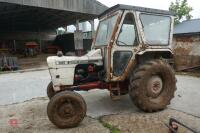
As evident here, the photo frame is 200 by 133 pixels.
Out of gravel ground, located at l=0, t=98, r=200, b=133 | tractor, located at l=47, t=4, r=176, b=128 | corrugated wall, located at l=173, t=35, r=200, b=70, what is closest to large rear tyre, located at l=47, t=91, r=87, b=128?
gravel ground, located at l=0, t=98, r=200, b=133

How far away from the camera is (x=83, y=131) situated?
13.3ft

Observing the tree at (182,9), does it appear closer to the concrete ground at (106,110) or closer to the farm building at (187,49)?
the farm building at (187,49)

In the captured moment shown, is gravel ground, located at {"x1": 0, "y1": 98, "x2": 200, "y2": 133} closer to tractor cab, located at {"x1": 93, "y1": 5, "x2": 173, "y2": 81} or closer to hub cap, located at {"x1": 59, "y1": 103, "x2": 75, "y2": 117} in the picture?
hub cap, located at {"x1": 59, "y1": 103, "x2": 75, "y2": 117}

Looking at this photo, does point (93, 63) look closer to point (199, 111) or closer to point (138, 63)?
point (138, 63)

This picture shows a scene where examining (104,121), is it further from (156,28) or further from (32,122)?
(156,28)

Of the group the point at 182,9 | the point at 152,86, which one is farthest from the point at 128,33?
the point at 182,9

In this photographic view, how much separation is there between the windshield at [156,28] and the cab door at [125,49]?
10.1 inches

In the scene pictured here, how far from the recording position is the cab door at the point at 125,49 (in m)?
4.82

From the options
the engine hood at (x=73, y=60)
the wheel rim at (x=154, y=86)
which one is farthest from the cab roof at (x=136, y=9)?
the wheel rim at (x=154, y=86)

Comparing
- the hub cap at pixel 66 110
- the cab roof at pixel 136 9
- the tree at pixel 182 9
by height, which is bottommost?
the hub cap at pixel 66 110

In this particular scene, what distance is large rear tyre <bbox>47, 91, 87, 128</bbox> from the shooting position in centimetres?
411

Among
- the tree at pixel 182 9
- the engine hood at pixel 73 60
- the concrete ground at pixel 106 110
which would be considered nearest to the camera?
the concrete ground at pixel 106 110

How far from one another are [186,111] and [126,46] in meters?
1.86

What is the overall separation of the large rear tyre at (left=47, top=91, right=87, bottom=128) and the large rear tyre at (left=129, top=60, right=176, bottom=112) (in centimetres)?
115
